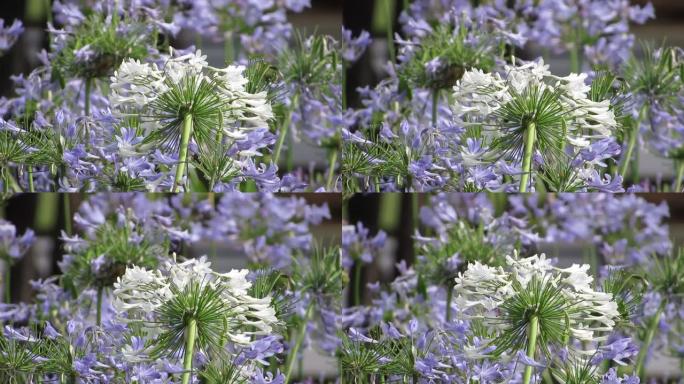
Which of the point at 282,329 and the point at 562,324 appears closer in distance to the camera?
the point at 562,324

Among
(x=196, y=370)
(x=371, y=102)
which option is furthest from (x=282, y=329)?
(x=371, y=102)

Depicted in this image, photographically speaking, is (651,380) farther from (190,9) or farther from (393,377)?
(190,9)

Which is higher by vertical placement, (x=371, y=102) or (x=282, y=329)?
(x=371, y=102)

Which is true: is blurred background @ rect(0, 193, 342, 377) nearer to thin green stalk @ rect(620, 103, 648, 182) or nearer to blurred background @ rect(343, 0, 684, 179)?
blurred background @ rect(343, 0, 684, 179)

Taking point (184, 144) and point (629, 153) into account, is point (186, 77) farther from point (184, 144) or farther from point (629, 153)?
point (629, 153)

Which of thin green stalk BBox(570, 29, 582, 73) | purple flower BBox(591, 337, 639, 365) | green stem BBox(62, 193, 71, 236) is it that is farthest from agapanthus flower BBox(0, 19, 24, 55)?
purple flower BBox(591, 337, 639, 365)

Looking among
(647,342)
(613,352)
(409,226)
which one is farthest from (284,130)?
(647,342)
